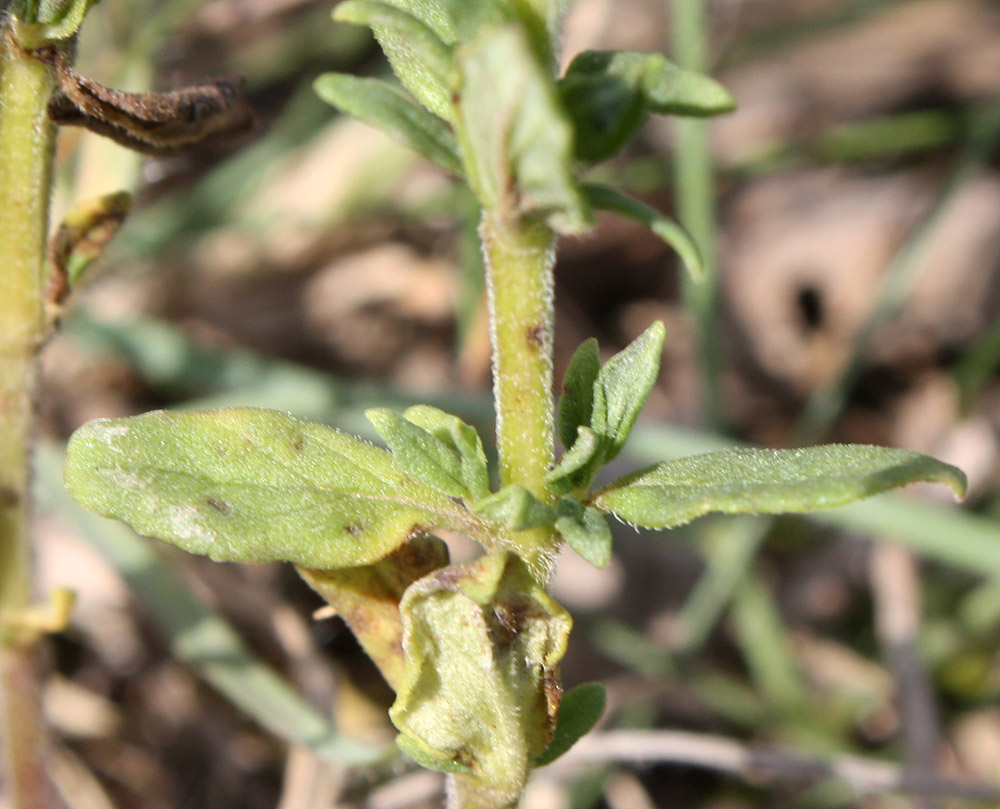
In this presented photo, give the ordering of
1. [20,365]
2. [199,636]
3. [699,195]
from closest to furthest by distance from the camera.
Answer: [20,365] < [199,636] < [699,195]

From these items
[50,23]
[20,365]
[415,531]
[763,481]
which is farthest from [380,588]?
[50,23]

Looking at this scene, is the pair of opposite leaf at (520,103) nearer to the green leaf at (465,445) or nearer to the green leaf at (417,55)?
the green leaf at (417,55)

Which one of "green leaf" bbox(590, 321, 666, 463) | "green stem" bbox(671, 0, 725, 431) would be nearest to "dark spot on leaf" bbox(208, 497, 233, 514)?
"green leaf" bbox(590, 321, 666, 463)

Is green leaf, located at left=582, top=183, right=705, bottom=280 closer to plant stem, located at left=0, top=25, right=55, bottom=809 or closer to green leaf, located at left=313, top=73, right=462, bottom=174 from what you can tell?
green leaf, located at left=313, top=73, right=462, bottom=174

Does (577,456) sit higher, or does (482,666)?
(577,456)

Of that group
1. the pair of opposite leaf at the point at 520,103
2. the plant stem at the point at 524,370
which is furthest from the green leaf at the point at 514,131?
the plant stem at the point at 524,370

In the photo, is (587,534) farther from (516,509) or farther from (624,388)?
(624,388)
